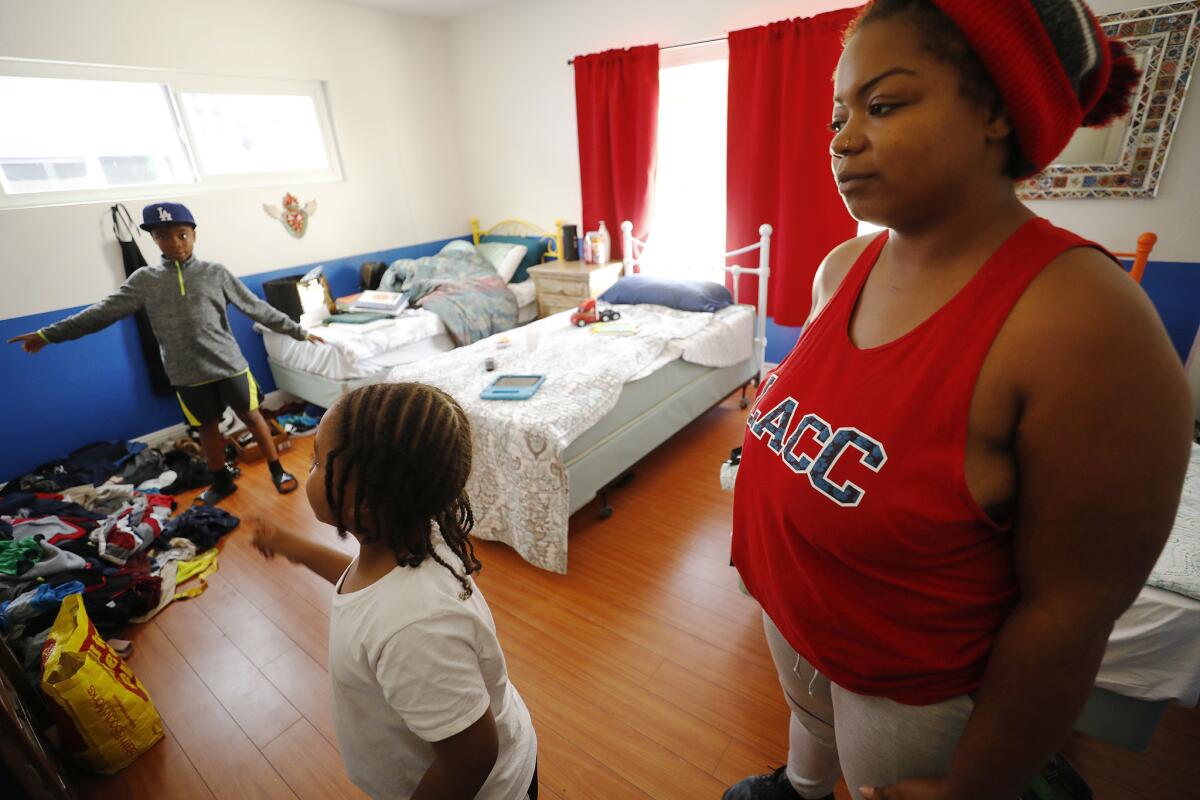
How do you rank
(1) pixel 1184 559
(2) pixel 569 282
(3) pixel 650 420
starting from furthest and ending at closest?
(2) pixel 569 282 → (3) pixel 650 420 → (1) pixel 1184 559

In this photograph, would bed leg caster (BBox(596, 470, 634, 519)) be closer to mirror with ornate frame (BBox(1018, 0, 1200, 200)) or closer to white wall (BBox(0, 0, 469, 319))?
mirror with ornate frame (BBox(1018, 0, 1200, 200))

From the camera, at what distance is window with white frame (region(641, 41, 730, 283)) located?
134 inches

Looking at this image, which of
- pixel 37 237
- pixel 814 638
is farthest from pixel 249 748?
pixel 37 237

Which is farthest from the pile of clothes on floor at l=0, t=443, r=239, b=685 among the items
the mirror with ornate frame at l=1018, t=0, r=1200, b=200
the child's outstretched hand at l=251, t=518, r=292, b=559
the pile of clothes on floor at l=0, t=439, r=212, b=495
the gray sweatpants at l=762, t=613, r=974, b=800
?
the mirror with ornate frame at l=1018, t=0, r=1200, b=200

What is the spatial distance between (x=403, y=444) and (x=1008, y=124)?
739mm

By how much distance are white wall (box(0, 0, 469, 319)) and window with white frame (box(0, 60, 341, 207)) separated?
86 mm

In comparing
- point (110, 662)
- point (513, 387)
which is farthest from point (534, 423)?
point (110, 662)

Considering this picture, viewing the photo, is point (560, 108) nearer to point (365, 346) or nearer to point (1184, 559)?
point (365, 346)

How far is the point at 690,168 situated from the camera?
143 inches

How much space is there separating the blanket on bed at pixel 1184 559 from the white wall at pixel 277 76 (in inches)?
175

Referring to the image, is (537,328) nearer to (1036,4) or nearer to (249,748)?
(249,748)

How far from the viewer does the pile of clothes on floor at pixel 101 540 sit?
1.78 meters

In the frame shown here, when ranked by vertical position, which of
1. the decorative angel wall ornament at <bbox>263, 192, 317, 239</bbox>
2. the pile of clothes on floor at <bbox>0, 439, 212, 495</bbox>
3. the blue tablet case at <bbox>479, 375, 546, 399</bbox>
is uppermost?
the decorative angel wall ornament at <bbox>263, 192, 317, 239</bbox>

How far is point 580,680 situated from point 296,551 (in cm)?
101
